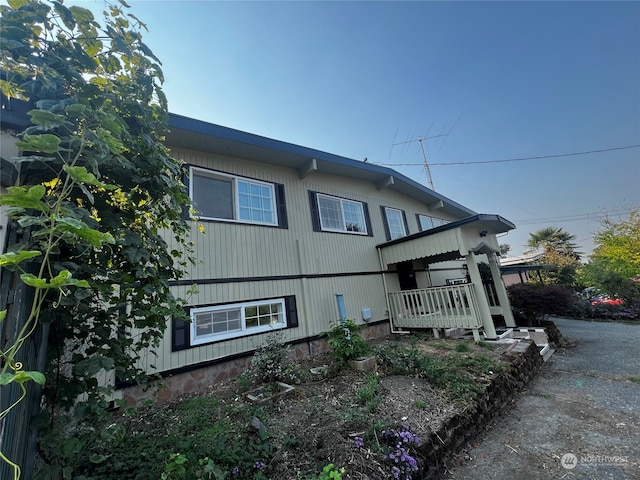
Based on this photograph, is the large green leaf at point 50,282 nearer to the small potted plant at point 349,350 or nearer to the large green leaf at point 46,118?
the large green leaf at point 46,118

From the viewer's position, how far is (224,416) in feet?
9.24

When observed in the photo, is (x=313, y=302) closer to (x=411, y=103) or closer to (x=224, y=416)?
(x=224, y=416)

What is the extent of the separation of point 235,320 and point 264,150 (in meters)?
3.70

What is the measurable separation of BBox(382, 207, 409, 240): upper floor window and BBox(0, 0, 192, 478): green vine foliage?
290 inches

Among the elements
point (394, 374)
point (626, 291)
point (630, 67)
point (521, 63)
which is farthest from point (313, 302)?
point (626, 291)

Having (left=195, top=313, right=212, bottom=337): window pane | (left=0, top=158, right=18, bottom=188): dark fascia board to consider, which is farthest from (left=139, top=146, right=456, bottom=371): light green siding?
(left=0, top=158, right=18, bottom=188): dark fascia board

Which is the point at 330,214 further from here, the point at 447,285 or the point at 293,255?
the point at 447,285

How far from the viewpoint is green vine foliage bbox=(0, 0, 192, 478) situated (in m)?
1.00

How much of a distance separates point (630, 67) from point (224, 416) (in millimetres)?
14825

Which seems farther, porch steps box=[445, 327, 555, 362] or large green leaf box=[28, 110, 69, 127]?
porch steps box=[445, 327, 555, 362]

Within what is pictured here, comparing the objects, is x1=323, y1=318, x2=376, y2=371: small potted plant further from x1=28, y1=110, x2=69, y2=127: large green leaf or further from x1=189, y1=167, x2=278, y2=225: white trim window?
x1=28, y1=110, x2=69, y2=127: large green leaf

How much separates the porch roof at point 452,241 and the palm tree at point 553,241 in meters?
22.9

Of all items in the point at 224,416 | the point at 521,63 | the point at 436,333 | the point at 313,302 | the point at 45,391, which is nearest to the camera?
the point at 45,391

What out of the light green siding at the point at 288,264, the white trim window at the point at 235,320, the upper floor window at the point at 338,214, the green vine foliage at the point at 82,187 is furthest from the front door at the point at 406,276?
the green vine foliage at the point at 82,187
